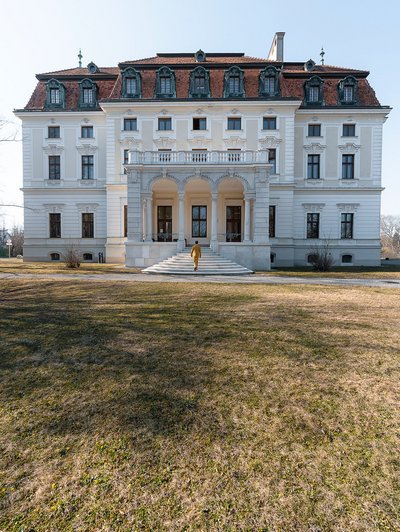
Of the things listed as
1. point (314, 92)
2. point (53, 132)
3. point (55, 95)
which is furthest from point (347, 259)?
point (55, 95)

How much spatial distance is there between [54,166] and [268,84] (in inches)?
803

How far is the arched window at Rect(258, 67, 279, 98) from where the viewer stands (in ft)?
86.8

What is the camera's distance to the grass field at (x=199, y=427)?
6.94 feet

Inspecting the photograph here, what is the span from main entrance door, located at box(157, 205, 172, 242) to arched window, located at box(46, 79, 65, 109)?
1299 cm

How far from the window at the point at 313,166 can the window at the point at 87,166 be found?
19682 mm

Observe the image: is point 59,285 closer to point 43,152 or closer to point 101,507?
point 101,507

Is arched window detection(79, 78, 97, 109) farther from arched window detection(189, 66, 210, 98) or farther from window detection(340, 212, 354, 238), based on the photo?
window detection(340, 212, 354, 238)

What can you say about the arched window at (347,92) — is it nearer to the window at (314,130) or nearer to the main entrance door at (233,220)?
the window at (314,130)

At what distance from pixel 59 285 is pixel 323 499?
11.9 metres

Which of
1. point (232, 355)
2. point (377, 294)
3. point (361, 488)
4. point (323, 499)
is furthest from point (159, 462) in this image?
point (377, 294)

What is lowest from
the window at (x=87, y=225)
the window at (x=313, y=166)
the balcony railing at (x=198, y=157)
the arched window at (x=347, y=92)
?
the window at (x=87, y=225)

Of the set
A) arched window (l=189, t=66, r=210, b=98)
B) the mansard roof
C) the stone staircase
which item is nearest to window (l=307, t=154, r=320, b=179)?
the mansard roof

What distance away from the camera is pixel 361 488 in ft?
7.50

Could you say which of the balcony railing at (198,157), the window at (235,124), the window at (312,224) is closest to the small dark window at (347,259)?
the window at (312,224)
